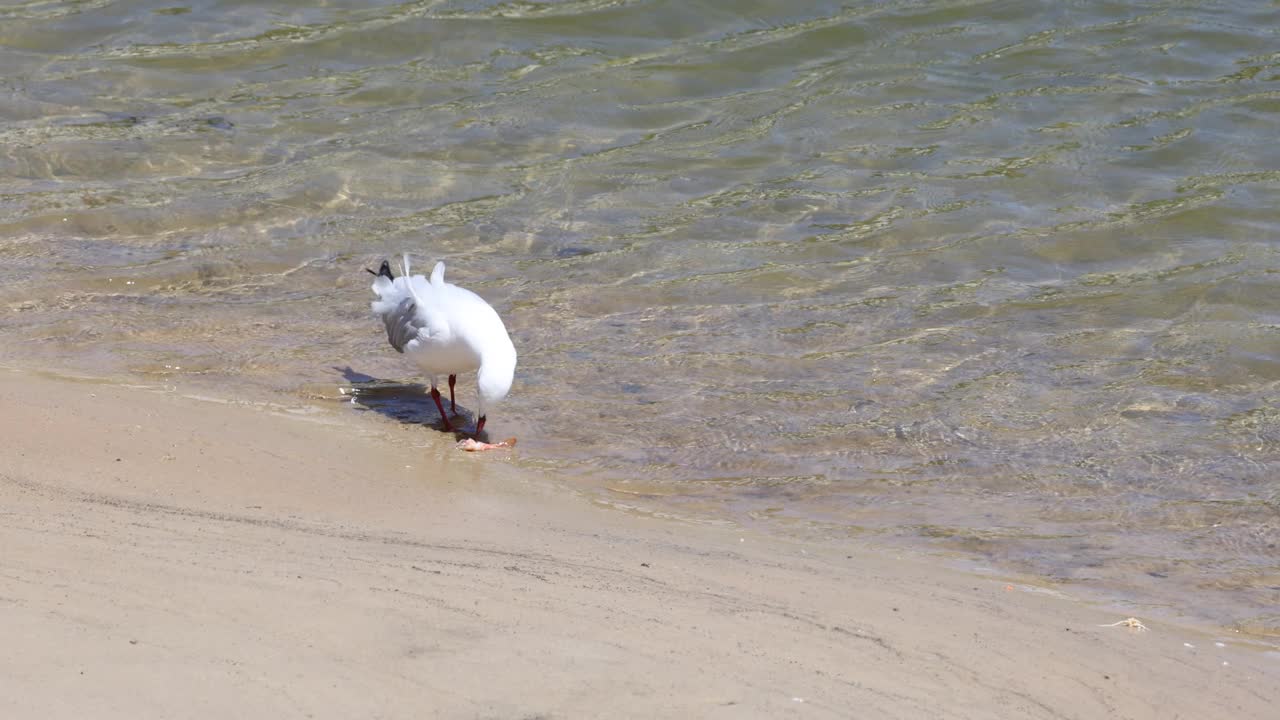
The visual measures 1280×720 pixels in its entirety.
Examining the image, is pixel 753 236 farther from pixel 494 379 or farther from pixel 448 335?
pixel 494 379

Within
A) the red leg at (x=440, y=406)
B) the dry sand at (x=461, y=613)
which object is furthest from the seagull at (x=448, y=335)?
the dry sand at (x=461, y=613)

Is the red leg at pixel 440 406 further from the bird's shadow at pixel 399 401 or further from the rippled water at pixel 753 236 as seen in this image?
the rippled water at pixel 753 236

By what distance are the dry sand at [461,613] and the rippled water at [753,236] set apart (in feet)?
2.11

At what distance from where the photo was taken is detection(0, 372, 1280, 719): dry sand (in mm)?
3350

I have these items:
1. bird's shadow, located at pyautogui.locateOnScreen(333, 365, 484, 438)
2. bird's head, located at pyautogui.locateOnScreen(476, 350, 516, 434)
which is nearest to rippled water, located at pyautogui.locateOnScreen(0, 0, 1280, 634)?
bird's shadow, located at pyautogui.locateOnScreen(333, 365, 484, 438)

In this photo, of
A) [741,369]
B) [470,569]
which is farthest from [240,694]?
[741,369]

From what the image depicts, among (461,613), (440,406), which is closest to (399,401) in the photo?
(440,406)

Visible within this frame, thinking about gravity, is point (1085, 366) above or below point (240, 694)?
below

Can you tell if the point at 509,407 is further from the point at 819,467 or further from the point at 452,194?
the point at 452,194

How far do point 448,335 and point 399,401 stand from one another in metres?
0.64

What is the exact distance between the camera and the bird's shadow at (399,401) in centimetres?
660

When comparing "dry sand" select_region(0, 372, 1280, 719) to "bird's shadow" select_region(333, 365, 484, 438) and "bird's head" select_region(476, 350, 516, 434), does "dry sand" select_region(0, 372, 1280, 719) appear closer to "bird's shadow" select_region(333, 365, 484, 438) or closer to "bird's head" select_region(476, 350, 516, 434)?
"bird's head" select_region(476, 350, 516, 434)

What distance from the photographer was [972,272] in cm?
845

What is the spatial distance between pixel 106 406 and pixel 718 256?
3873 millimetres
